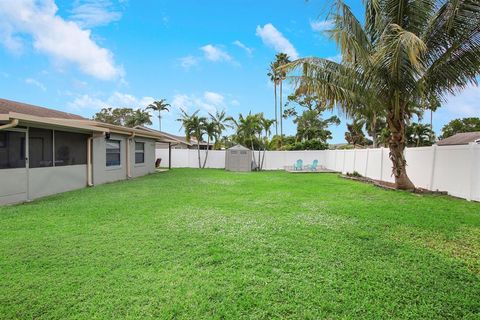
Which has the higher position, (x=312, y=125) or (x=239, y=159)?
(x=312, y=125)

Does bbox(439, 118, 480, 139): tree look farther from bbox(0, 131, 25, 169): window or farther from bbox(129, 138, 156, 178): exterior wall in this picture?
bbox(0, 131, 25, 169): window

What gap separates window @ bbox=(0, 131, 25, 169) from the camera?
710 centimetres

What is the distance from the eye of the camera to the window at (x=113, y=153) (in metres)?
12.5

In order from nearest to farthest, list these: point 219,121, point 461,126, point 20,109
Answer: point 20,109 → point 219,121 → point 461,126

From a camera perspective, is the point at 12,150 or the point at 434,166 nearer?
the point at 12,150

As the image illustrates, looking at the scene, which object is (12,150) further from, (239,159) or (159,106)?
(159,106)

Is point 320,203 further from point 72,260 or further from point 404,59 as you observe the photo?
point 72,260

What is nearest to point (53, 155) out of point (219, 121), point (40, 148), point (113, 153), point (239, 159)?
point (40, 148)

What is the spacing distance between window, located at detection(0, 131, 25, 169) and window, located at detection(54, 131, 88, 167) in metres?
1.38

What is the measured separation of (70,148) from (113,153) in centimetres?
314

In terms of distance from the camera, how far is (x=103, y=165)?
1190 centimetres

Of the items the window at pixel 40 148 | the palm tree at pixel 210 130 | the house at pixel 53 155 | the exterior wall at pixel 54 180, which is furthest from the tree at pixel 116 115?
the window at pixel 40 148

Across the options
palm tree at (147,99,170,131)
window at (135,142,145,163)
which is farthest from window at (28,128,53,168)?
palm tree at (147,99,170,131)

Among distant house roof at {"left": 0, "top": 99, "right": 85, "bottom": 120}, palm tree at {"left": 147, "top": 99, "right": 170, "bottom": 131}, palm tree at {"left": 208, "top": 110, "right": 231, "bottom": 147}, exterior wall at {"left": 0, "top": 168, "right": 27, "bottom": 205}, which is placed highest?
palm tree at {"left": 147, "top": 99, "right": 170, "bottom": 131}
